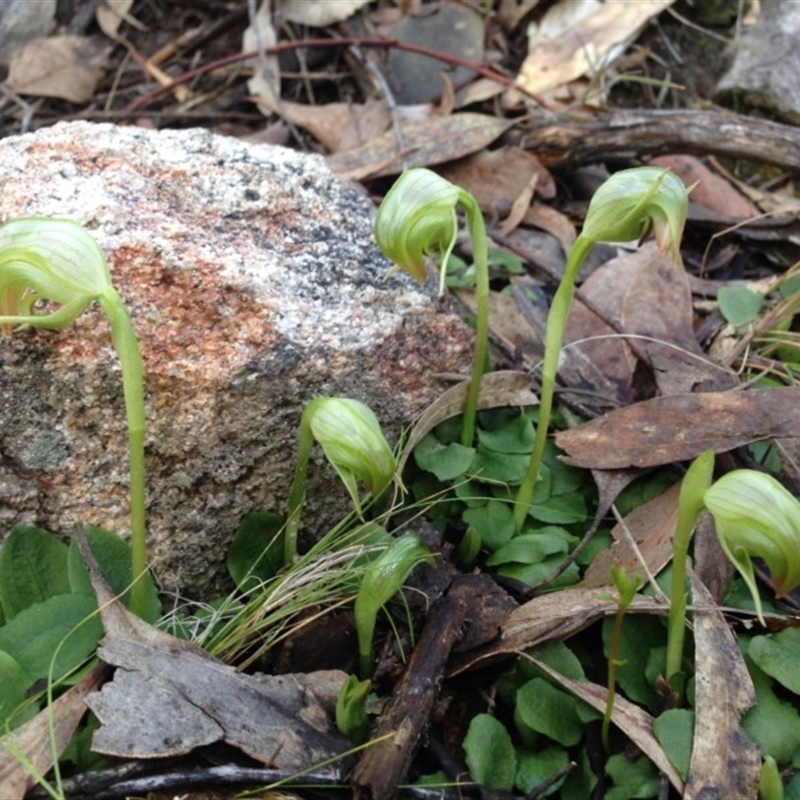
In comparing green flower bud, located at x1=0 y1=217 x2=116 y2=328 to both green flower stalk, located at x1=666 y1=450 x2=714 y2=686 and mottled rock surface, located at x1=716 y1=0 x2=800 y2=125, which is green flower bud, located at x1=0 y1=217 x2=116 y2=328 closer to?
green flower stalk, located at x1=666 y1=450 x2=714 y2=686

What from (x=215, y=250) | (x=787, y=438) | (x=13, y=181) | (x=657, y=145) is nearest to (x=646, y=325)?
(x=787, y=438)

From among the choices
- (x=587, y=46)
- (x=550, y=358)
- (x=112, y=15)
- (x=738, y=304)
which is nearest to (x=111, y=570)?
(x=550, y=358)

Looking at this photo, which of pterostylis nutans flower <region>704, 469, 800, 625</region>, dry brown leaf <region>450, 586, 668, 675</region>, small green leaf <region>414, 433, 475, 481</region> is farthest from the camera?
small green leaf <region>414, 433, 475, 481</region>

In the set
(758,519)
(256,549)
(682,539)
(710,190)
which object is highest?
(758,519)

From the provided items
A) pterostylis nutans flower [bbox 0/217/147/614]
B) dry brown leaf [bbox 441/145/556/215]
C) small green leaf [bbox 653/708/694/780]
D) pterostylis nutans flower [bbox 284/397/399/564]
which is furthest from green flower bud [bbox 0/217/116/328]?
dry brown leaf [bbox 441/145/556/215]

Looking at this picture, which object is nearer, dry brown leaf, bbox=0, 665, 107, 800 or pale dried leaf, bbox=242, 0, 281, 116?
dry brown leaf, bbox=0, 665, 107, 800

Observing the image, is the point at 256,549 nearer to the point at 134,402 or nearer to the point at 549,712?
the point at 134,402

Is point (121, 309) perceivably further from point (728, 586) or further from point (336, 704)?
point (728, 586)
